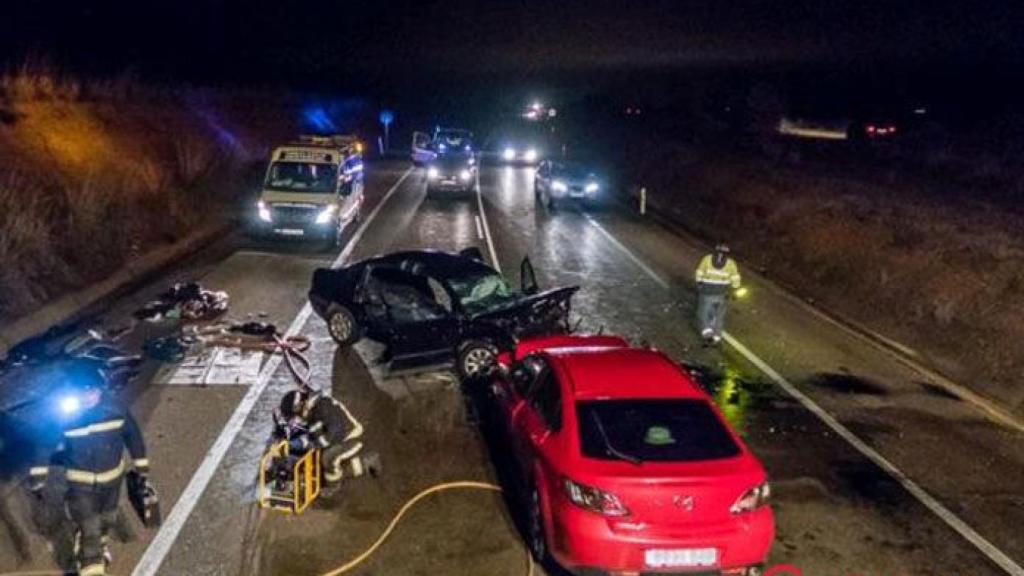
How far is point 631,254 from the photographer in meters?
22.7

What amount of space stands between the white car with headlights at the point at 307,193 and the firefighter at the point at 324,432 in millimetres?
13226

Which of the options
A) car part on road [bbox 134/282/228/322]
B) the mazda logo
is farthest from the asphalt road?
the mazda logo

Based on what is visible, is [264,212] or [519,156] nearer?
[264,212]

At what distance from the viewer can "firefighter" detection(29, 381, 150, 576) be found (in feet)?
21.2

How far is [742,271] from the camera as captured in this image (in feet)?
71.9

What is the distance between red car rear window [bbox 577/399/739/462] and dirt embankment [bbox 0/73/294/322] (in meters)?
11.6

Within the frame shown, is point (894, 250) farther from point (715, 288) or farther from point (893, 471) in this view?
point (893, 471)

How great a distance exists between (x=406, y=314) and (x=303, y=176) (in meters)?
10.9

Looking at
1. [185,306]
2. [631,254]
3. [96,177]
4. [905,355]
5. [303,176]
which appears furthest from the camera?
[96,177]

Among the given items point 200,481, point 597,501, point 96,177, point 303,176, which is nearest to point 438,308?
point 200,481

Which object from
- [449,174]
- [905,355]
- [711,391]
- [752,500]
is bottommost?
[905,355]

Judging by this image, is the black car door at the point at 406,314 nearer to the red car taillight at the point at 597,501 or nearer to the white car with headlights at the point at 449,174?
→ the red car taillight at the point at 597,501

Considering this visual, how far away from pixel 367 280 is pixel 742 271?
1176 centimetres

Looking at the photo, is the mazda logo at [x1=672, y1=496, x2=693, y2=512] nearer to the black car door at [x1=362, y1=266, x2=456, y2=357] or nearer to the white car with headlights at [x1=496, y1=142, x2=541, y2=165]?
the black car door at [x1=362, y1=266, x2=456, y2=357]
